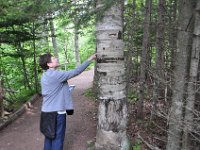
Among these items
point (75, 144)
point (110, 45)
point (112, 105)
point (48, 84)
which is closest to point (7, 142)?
point (75, 144)

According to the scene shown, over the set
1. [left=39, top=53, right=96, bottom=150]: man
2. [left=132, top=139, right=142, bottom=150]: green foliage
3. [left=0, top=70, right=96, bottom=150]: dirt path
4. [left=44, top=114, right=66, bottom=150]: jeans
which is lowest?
[left=0, top=70, right=96, bottom=150]: dirt path

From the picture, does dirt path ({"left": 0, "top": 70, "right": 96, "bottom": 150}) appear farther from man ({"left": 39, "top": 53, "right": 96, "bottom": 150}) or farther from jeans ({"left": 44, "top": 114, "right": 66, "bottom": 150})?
man ({"left": 39, "top": 53, "right": 96, "bottom": 150})

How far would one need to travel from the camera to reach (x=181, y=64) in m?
3.69

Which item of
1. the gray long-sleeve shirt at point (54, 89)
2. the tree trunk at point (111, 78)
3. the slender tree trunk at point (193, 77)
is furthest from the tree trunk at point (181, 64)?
the gray long-sleeve shirt at point (54, 89)

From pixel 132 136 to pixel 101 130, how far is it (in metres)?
2.07

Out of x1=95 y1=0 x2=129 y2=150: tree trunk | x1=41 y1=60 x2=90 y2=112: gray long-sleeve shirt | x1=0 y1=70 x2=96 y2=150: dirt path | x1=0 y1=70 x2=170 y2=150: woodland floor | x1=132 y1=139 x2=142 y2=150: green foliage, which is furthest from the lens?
x1=0 y1=70 x2=96 y2=150: dirt path

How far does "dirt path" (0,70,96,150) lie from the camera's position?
6.34 m

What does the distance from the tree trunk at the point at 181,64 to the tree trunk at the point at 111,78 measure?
0.83 metres

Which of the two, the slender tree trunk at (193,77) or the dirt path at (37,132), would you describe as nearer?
the slender tree trunk at (193,77)

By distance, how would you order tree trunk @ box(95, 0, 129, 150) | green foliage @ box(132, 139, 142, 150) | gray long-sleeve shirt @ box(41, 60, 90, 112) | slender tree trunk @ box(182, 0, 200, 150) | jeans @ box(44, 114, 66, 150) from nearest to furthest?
slender tree trunk @ box(182, 0, 200, 150), tree trunk @ box(95, 0, 129, 150), gray long-sleeve shirt @ box(41, 60, 90, 112), jeans @ box(44, 114, 66, 150), green foliage @ box(132, 139, 142, 150)

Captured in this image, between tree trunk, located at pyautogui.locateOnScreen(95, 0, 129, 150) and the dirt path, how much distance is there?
1.63 meters

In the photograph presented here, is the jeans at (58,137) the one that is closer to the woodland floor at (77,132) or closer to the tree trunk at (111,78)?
the tree trunk at (111,78)

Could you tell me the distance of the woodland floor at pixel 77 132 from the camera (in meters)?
6.20

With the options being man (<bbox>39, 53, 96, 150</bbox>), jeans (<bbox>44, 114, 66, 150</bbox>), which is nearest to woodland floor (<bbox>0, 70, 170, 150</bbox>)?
jeans (<bbox>44, 114, 66, 150</bbox>)
